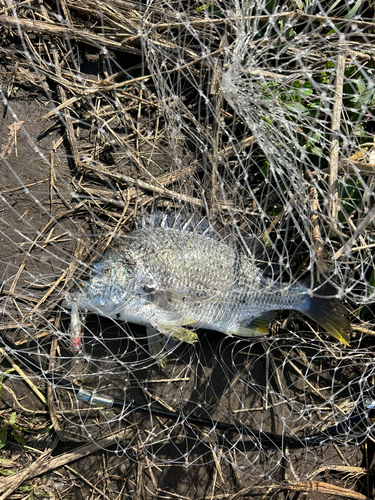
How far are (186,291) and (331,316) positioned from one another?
3.80 ft

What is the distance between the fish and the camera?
8.98 ft

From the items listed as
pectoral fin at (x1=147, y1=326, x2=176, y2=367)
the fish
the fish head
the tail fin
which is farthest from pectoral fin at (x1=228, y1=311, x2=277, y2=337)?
the fish head

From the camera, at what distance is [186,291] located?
2.76 m

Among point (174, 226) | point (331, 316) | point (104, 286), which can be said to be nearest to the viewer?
point (104, 286)

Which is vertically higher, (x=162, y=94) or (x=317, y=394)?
(x=162, y=94)

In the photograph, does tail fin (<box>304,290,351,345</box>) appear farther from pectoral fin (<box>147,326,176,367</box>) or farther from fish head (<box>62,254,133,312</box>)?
fish head (<box>62,254,133,312</box>)

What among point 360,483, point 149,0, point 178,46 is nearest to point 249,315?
point 360,483

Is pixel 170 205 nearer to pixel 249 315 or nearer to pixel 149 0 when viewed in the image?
pixel 249 315

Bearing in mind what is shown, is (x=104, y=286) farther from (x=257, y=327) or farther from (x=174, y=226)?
(x=257, y=327)

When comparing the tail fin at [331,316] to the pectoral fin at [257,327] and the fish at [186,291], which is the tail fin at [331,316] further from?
the pectoral fin at [257,327]

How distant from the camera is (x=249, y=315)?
2887 millimetres

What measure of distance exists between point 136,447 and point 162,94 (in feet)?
9.30

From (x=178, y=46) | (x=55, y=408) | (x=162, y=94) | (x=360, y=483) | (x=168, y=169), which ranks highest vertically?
(x=178, y=46)

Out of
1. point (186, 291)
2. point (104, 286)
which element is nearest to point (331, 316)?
point (186, 291)
